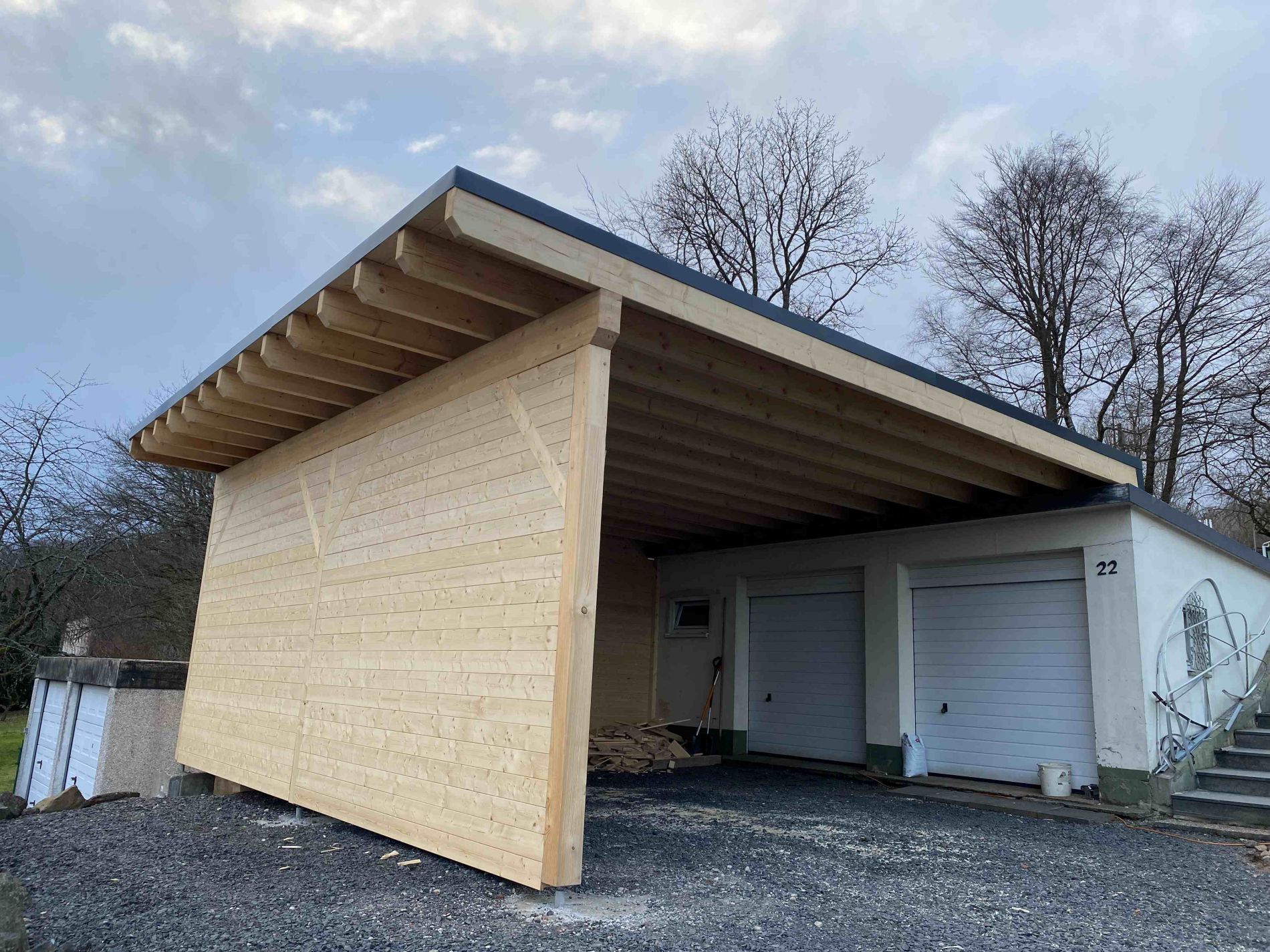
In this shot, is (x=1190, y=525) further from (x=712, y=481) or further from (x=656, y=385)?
(x=656, y=385)

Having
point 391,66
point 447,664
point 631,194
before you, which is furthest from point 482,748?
point 391,66

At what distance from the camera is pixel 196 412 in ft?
24.0

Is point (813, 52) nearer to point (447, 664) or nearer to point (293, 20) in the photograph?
point (293, 20)

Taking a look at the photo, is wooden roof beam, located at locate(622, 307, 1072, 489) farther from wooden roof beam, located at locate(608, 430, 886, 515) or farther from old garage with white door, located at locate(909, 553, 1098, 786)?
wooden roof beam, located at locate(608, 430, 886, 515)

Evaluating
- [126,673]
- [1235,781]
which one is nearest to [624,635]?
[126,673]

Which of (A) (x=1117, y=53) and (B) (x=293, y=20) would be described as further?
(B) (x=293, y=20)

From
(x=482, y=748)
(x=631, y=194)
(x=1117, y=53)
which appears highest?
(x=1117, y=53)

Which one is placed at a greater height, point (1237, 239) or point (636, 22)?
point (636, 22)

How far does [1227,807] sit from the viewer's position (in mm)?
6547

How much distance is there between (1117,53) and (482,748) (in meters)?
20.9

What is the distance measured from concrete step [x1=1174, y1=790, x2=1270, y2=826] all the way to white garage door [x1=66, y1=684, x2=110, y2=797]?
9.63 metres

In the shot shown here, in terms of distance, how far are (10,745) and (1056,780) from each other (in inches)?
610

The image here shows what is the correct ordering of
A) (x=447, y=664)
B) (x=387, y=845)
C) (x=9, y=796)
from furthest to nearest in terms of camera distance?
1. (x=9, y=796)
2. (x=387, y=845)
3. (x=447, y=664)

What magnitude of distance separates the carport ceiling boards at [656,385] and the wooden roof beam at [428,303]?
1cm
